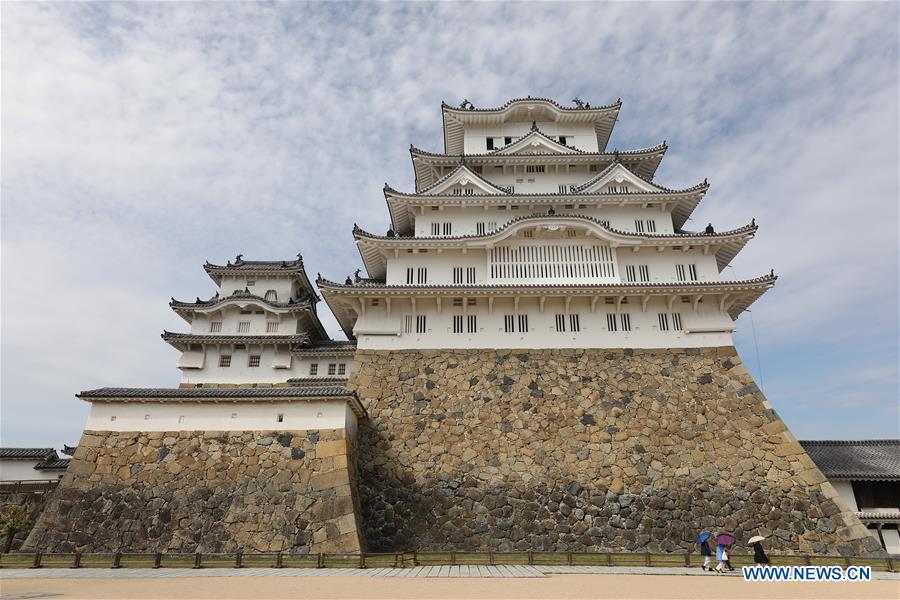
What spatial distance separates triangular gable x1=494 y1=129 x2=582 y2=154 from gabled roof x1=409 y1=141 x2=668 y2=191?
2.34 ft

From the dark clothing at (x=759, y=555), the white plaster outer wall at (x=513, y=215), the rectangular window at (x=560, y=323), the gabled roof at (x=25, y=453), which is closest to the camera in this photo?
the dark clothing at (x=759, y=555)

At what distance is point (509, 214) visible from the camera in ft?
72.7

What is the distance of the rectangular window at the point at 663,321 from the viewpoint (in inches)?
746

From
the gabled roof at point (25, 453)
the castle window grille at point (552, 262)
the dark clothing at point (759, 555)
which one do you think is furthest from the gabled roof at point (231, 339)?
the dark clothing at point (759, 555)

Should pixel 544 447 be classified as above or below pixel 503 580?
above

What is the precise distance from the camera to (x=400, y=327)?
19094 mm

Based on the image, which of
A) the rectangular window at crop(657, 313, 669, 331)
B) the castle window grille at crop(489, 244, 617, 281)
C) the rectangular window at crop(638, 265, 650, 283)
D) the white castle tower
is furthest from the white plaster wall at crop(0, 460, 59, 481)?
the rectangular window at crop(638, 265, 650, 283)

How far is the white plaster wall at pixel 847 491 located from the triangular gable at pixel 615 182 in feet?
44.3

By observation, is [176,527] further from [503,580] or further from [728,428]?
[728,428]

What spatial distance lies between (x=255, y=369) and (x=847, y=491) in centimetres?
2623

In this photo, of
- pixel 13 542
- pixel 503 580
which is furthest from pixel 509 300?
pixel 13 542

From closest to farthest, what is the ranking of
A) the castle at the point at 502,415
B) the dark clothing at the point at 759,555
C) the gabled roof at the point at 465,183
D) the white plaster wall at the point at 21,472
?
1. the dark clothing at the point at 759,555
2. the castle at the point at 502,415
3. the white plaster wall at the point at 21,472
4. the gabled roof at the point at 465,183

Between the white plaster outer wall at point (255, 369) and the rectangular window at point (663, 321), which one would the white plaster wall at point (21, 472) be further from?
the rectangular window at point (663, 321)

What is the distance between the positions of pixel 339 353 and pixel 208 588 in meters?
16.0
